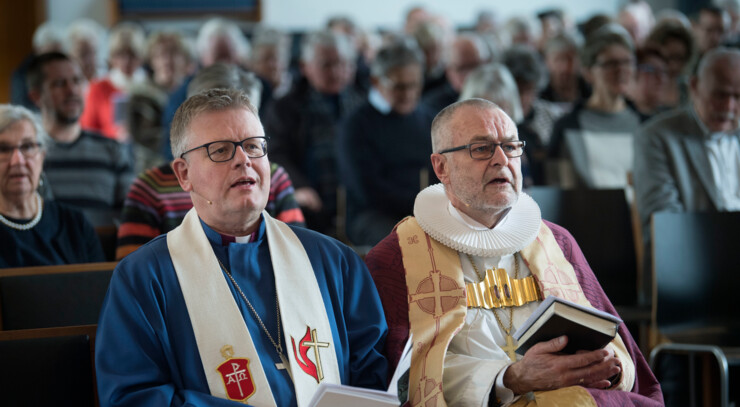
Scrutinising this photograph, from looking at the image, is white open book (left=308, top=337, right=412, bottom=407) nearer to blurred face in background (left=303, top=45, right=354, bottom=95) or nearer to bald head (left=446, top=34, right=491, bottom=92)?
blurred face in background (left=303, top=45, right=354, bottom=95)

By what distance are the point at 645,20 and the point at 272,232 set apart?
774 centimetres

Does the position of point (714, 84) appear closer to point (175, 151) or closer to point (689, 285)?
point (689, 285)

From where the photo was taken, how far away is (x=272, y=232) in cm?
256

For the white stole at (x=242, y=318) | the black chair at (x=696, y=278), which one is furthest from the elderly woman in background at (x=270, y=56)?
the white stole at (x=242, y=318)

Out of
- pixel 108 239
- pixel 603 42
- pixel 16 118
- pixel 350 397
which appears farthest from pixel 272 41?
pixel 350 397

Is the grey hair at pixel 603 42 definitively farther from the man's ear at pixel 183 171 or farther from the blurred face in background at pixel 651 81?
the man's ear at pixel 183 171

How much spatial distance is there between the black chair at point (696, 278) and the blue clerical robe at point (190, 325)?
1.79 metres

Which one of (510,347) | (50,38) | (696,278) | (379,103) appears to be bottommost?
(696,278)

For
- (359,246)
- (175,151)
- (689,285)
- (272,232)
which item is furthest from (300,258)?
(359,246)

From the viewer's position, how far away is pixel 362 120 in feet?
17.9

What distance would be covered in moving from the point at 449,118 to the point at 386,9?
425 inches

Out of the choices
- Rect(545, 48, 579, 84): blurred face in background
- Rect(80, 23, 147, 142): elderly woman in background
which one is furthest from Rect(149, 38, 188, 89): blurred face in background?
Rect(545, 48, 579, 84): blurred face in background

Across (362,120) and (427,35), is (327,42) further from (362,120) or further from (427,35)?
(427,35)

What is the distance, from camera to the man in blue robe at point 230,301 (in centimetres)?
220
